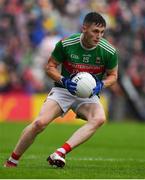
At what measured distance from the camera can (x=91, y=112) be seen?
35.6 feet

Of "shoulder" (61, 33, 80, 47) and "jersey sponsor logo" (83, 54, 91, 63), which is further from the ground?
"shoulder" (61, 33, 80, 47)

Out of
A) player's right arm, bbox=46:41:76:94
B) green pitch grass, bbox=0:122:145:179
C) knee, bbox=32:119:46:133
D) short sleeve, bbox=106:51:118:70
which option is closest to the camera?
green pitch grass, bbox=0:122:145:179

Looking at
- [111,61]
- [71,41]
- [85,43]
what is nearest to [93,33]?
[85,43]

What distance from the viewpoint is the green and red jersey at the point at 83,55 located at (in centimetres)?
1084

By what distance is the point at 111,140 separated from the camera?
1895 centimetres

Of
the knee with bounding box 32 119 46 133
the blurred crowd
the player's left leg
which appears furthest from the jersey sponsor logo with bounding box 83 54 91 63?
the blurred crowd

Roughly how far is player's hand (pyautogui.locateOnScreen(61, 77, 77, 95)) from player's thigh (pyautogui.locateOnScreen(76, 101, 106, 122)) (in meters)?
0.37

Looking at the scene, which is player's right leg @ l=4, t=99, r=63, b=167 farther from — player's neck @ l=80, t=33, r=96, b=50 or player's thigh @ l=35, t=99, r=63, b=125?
player's neck @ l=80, t=33, r=96, b=50

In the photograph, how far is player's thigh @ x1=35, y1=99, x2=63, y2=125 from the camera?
10.6 m

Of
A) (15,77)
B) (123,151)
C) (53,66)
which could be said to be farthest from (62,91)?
(15,77)

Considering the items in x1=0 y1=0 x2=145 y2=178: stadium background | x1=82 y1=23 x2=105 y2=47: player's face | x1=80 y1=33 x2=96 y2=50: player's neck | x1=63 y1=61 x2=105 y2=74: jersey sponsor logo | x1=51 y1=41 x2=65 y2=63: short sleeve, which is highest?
x1=82 y1=23 x2=105 y2=47: player's face

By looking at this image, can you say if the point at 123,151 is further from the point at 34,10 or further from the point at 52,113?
the point at 34,10

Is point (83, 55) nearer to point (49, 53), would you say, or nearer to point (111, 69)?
point (111, 69)

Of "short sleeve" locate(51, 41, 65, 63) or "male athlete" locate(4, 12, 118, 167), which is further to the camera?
"short sleeve" locate(51, 41, 65, 63)
